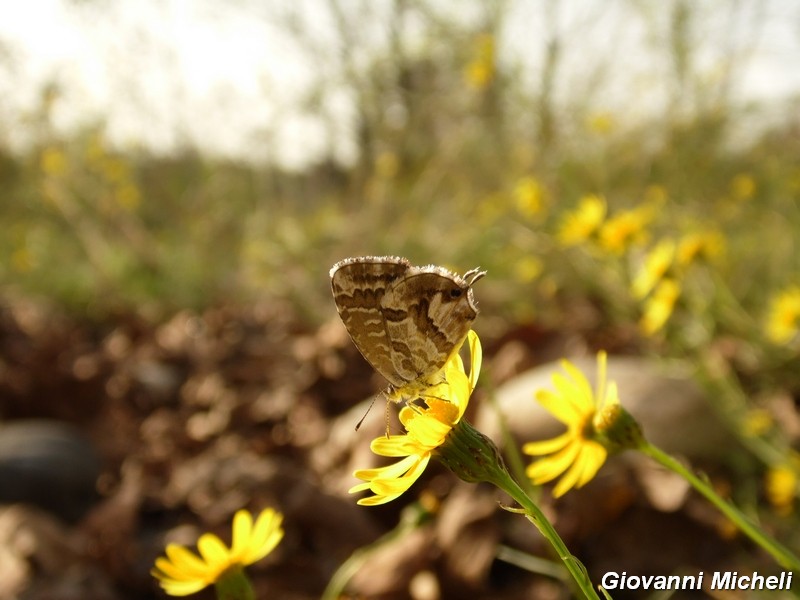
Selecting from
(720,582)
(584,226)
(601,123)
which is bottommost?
(720,582)

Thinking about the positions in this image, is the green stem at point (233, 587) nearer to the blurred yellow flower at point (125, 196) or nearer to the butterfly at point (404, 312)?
the butterfly at point (404, 312)

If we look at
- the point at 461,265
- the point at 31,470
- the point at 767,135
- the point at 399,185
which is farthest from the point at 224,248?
the point at 31,470

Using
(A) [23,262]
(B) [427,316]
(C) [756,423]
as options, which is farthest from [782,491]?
(A) [23,262]

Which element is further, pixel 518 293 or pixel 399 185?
pixel 399 185

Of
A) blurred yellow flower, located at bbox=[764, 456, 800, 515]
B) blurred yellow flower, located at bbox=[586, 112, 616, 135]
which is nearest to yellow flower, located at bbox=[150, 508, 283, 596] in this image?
blurred yellow flower, located at bbox=[764, 456, 800, 515]

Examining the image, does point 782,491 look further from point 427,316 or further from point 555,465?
point 427,316

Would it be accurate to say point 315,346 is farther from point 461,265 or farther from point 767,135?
point 767,135

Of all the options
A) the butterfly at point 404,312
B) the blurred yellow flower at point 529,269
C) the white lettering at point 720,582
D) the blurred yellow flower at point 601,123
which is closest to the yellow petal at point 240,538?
the butterfly at point 404,312
